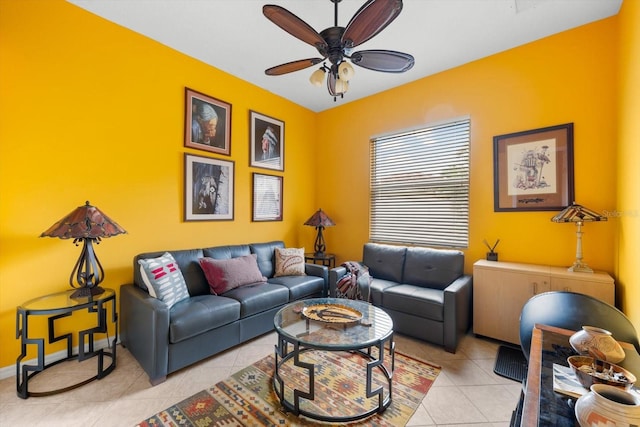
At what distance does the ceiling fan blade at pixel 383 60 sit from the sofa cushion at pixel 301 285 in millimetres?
2311

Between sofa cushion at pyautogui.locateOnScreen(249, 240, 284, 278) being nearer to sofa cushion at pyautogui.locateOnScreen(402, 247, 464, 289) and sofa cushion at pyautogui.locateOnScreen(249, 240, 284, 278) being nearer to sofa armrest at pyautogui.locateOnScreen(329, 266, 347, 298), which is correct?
sofa armrest at pyautogui.locateOnScreen(329, 266, 347, 298)

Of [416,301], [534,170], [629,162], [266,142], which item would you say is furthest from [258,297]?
[629,162]

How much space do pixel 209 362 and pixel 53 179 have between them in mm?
2038

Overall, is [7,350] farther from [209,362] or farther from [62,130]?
[62,130]

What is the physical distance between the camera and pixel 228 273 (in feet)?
9.29

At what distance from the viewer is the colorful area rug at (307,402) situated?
5.53 feet

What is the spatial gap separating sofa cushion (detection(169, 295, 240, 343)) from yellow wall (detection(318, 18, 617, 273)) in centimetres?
272

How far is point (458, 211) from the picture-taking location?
3.29 m

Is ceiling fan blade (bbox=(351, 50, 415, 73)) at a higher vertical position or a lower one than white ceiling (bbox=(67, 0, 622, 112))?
lower

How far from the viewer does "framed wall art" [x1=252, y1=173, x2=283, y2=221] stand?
3.80 meters

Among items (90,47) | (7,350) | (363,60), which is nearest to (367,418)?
(363,60)

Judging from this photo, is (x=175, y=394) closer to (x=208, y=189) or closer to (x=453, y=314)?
(x=208, y=189)

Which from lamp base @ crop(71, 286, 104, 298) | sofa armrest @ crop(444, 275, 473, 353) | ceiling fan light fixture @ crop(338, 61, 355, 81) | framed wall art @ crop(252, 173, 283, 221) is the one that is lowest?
sofa armrest @ crop(444, 275, 473, 353)

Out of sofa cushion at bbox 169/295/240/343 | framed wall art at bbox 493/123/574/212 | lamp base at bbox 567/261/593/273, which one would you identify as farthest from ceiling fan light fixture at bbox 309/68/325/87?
lamp base at bbox 567/261/593/273
